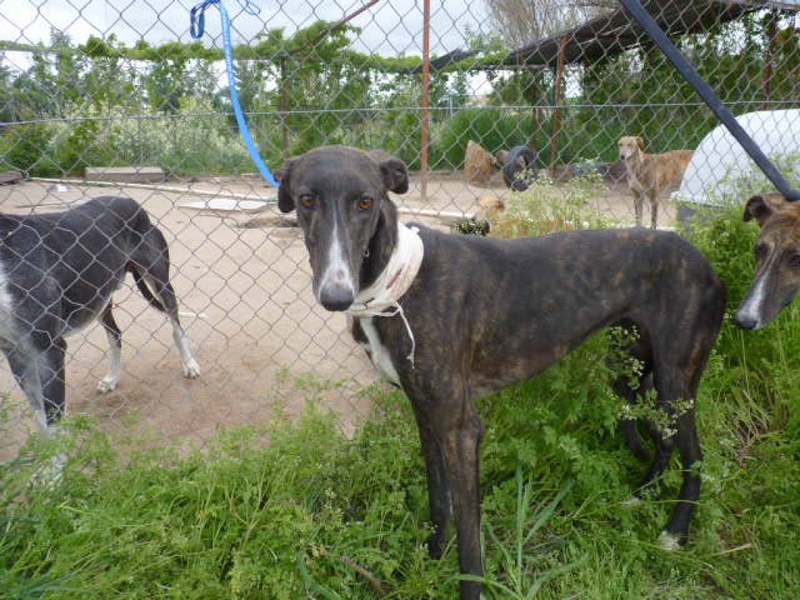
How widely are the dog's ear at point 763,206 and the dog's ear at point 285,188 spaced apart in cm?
205

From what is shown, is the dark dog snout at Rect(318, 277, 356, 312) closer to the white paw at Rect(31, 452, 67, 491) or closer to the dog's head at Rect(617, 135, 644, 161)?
the white paw at Rect(31, 452, 67, 491)

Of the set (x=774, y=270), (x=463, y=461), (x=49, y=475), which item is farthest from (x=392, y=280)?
(x=774, y=270)

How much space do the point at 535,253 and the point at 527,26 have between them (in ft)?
39.1

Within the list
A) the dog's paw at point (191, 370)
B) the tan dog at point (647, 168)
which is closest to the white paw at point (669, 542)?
the dog's paw at point (191, 370)

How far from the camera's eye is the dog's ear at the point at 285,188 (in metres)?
1.88

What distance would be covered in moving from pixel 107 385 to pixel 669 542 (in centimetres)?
313

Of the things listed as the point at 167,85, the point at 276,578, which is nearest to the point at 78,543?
the point at 276,578

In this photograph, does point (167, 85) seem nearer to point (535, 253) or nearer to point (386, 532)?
point (535, 253)

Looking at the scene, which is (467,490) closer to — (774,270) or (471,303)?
(471,303)

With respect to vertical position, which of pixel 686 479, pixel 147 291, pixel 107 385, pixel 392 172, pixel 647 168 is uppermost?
pixel 392 172

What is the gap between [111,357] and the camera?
12.4ft

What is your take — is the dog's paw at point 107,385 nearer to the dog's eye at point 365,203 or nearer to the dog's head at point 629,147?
the dog's eye at point 365,203

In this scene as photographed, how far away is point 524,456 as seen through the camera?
2.32 metres

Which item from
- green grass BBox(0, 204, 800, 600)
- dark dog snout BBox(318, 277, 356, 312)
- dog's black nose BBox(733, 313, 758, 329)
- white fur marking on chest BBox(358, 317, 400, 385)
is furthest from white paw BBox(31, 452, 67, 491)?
dog's black nose BBox(733, 313, 758, 329)
